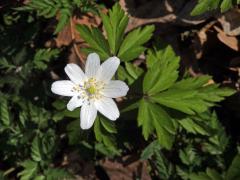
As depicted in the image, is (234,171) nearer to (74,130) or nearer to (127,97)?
(127,97)

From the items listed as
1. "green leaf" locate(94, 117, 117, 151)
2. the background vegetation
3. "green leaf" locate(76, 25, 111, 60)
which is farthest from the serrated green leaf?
"green leaf" locate(76, 25, 111, 60)

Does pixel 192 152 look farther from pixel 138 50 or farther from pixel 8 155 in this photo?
pixel 8 155

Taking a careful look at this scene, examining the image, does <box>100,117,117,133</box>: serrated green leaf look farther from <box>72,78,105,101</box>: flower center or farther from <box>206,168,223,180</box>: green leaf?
<box>206,168,223,180</box>: green leaf

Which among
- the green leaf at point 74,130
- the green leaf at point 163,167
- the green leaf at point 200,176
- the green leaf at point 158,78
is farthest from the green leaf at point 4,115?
the green leaf at point 200,176

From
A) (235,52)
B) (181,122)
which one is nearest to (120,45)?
(181,122)

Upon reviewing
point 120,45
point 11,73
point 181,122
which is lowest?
point 181,122

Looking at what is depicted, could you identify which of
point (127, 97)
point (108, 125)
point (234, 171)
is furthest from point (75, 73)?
point (234, 171)
